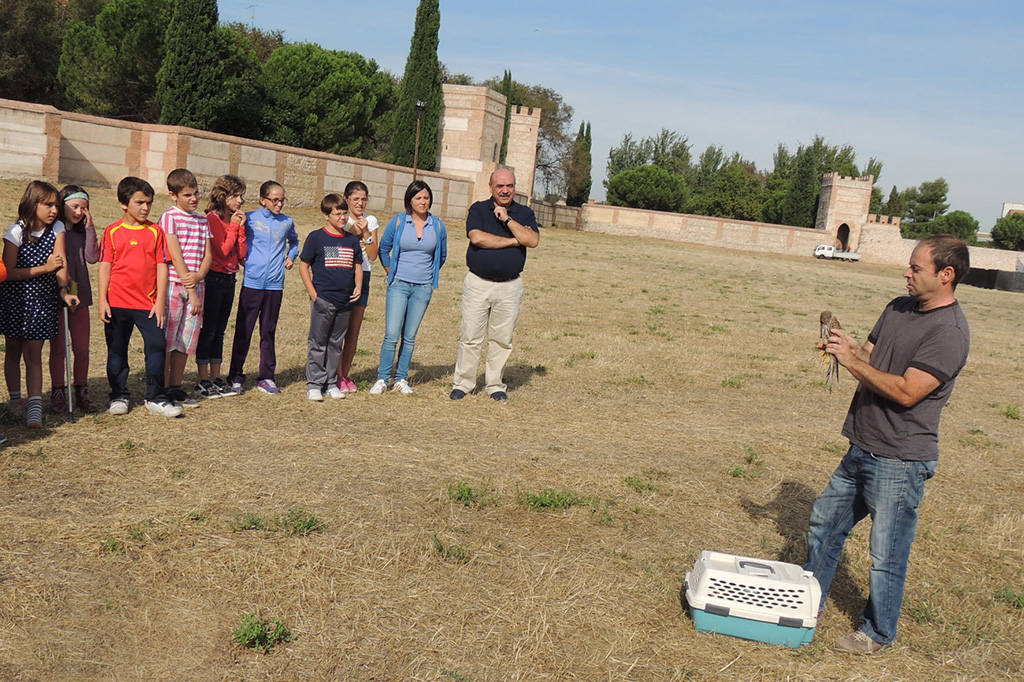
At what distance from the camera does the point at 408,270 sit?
787 cm

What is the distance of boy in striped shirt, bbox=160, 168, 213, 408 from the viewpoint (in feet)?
21.1

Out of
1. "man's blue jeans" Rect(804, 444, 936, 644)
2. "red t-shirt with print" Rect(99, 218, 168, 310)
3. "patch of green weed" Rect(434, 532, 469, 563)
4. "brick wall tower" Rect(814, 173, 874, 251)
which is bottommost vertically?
"patch of green weed" Rect(434, 532, 469, 563)

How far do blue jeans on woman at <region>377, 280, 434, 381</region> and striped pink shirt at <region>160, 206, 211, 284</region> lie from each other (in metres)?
1.88

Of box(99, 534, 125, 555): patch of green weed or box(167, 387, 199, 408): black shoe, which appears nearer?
box(99, 534, 125, 555): patch of green weed

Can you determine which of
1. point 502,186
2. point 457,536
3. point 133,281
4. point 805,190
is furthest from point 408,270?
point 805,190

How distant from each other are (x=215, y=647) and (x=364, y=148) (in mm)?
49085

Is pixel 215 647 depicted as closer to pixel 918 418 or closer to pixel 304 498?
pixel 304 498

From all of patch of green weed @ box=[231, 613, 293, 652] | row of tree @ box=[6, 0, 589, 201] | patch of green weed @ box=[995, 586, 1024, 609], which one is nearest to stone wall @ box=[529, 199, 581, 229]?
row of tree @ box=[6, 0, 589, 201]

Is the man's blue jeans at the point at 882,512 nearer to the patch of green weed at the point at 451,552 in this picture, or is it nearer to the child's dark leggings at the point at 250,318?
the patch of green weed at the point at 451,552

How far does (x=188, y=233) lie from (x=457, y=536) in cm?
347

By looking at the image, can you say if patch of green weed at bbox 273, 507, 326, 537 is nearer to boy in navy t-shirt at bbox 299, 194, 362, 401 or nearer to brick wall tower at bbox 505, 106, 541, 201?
boy in navy t-shirt at bbox 299, 194, 362, 401

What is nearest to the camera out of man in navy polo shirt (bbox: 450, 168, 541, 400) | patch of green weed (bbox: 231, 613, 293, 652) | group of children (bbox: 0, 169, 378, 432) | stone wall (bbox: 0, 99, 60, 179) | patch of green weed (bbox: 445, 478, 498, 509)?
patch of green weed (bbox: 231, 613, 293, 652)

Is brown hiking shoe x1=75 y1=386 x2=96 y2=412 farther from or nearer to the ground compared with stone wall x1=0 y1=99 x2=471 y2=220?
nearer to the ground

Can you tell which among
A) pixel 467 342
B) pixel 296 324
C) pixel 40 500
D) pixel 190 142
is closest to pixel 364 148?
pixel 190 142
